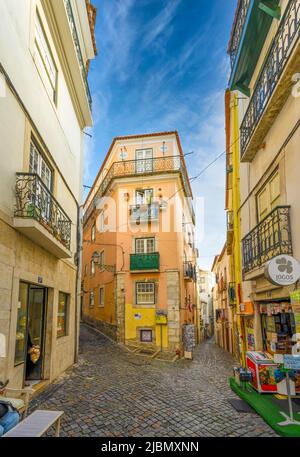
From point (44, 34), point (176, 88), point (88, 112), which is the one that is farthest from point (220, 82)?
point (44, 34)

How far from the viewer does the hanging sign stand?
217 inches

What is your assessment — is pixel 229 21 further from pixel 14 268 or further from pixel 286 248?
pixel 14 268

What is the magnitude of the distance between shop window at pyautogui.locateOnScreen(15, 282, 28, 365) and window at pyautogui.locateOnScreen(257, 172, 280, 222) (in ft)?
19.4

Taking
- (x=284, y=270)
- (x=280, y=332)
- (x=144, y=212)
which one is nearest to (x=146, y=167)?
(x=144, y=212)

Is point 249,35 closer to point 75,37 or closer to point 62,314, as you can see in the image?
point 75,37

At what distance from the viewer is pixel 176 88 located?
1144 cm

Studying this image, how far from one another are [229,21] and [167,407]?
39.5 ft

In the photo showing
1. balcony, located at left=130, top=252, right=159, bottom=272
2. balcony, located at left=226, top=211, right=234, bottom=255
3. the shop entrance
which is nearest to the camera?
the shop entrance

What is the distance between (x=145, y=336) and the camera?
1625 cm

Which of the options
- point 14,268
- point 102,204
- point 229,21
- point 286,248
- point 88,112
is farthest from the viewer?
point 102,204

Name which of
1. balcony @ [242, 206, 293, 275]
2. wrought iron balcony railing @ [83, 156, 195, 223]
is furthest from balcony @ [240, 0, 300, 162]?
wrought iron balcony railing @ [83, 156, 195, 223]

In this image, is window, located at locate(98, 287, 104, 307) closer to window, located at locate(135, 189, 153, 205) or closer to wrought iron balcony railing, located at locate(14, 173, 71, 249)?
window, located at locate(135, 189, 153, 205)

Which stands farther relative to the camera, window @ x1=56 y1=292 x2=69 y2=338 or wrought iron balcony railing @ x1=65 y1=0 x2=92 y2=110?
window @ x1=56 y1=292 x2=69 y2=338

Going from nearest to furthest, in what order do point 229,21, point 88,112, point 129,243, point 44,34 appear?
point 44,34 → point 229,21 → point 88,112 → point 129,243
